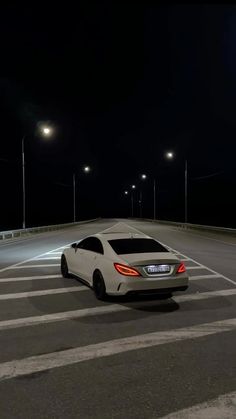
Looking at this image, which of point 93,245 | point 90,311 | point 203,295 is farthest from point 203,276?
point 90,311

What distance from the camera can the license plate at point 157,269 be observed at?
908 centimetres

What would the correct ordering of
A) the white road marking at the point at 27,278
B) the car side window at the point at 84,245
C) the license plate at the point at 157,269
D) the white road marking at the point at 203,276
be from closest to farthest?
the license plate at the point at 157,269 < the car side window at the point at 84,245 < the white road marking at the point at 27,278 < the white road marking at the point at 203,276

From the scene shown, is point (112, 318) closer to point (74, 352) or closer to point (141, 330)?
point (141, 330)

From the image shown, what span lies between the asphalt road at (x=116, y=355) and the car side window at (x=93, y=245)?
3.31 ft

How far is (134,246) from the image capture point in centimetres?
1028

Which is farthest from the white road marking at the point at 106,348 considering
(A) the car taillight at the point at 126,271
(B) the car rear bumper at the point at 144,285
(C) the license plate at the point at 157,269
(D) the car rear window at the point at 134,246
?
(D) the car rear window at the point at 134,246

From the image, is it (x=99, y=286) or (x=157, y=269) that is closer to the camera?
(x=157, y=269)

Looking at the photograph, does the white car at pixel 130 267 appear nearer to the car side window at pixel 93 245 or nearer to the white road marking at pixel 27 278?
the car side window at pixel 93 245

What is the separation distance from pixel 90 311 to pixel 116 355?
108 inches

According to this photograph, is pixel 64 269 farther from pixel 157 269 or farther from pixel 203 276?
pixel 157 269

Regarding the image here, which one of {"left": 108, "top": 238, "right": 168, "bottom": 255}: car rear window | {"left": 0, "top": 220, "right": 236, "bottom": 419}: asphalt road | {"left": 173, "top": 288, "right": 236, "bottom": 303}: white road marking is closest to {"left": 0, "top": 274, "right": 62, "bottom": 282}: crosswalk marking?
{"left": 0, "top": 220, "right": 236, "bottom": 419}: asphalt road

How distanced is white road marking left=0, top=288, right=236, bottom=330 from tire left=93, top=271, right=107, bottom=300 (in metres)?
0.35

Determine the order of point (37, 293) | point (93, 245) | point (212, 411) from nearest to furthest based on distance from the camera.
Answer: point (212, 411) → point (37, 293) → point (93, 245)

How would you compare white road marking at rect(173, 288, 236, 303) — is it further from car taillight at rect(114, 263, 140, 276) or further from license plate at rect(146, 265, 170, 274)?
car taillight at rect(114, 263, 140, 276)
